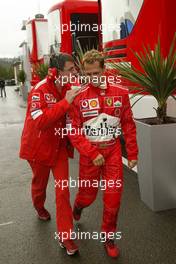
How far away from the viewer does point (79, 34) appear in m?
8.77

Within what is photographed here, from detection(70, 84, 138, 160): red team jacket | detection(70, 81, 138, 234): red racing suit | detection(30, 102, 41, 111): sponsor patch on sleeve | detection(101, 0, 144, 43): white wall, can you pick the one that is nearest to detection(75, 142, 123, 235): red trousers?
detection(70, 81, 138, 234): red racing suit

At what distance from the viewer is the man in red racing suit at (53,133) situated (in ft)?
9.30

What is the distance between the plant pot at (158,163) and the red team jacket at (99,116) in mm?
624

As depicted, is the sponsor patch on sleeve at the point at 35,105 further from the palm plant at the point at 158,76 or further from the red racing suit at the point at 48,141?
the palm plant at the point at 158,76

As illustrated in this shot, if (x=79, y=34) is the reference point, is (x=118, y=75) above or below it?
below

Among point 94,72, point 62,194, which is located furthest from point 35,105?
point 62,194

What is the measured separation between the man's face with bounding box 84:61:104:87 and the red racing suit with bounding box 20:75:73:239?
0.31 metres

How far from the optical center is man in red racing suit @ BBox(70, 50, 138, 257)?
2.87 metres

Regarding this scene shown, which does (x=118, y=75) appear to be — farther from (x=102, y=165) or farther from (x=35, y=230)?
(x=35, y=230)

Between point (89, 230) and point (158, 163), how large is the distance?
3.12ft

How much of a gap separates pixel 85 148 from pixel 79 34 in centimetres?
641

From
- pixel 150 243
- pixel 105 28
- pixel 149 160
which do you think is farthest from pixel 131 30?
pixel 150 243

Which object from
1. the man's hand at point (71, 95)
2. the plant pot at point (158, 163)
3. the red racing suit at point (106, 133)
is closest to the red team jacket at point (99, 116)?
the red racing suit at point (106, 133)

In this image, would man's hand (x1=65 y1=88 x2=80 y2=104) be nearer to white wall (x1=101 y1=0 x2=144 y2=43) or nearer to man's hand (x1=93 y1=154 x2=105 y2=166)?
man's hand (x1=93 y1=154 x2=105 y2=166)
